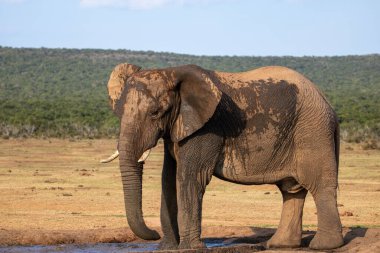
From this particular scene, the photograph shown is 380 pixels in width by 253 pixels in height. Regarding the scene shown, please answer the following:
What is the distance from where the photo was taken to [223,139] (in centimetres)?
1066

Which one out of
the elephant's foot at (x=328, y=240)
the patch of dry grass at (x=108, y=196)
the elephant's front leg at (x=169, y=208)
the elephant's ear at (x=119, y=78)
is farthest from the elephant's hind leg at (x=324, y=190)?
the patch of dry grass at (x=108, y=196)

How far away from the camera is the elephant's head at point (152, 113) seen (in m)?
10.0

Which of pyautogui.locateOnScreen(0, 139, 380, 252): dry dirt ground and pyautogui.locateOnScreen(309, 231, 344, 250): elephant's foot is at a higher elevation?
pyautogui.locateOnScreen(309, 231, 344, 250): elephant's foot

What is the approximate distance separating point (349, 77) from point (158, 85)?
101105 millimetres

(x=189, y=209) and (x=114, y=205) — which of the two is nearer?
(x=189, y=209)

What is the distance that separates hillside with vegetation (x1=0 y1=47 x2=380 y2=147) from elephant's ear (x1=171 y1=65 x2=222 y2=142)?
30.7 meters

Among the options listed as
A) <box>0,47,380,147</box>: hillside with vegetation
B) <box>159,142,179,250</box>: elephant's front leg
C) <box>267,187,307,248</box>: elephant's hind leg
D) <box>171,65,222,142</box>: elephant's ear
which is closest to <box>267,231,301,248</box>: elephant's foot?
<box>267,187,307,248</box>: elephant's hind leg

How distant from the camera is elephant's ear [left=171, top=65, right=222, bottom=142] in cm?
1030

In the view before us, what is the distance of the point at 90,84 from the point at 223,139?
9161 centimetres

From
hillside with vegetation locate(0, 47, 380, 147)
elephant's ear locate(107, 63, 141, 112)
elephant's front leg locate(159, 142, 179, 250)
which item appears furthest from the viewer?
hillside with vegetation locate(0, 47, 380, 147)

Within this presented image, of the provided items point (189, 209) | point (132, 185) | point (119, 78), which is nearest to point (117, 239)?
point (189, 209)

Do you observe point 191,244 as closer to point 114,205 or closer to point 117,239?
point 117,239

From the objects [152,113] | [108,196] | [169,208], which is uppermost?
[152,113]

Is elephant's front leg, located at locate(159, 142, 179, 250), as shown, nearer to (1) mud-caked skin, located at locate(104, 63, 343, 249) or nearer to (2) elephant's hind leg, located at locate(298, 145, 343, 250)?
(1) mud-caked skin, located at locate(104, 63, 343, 249)
